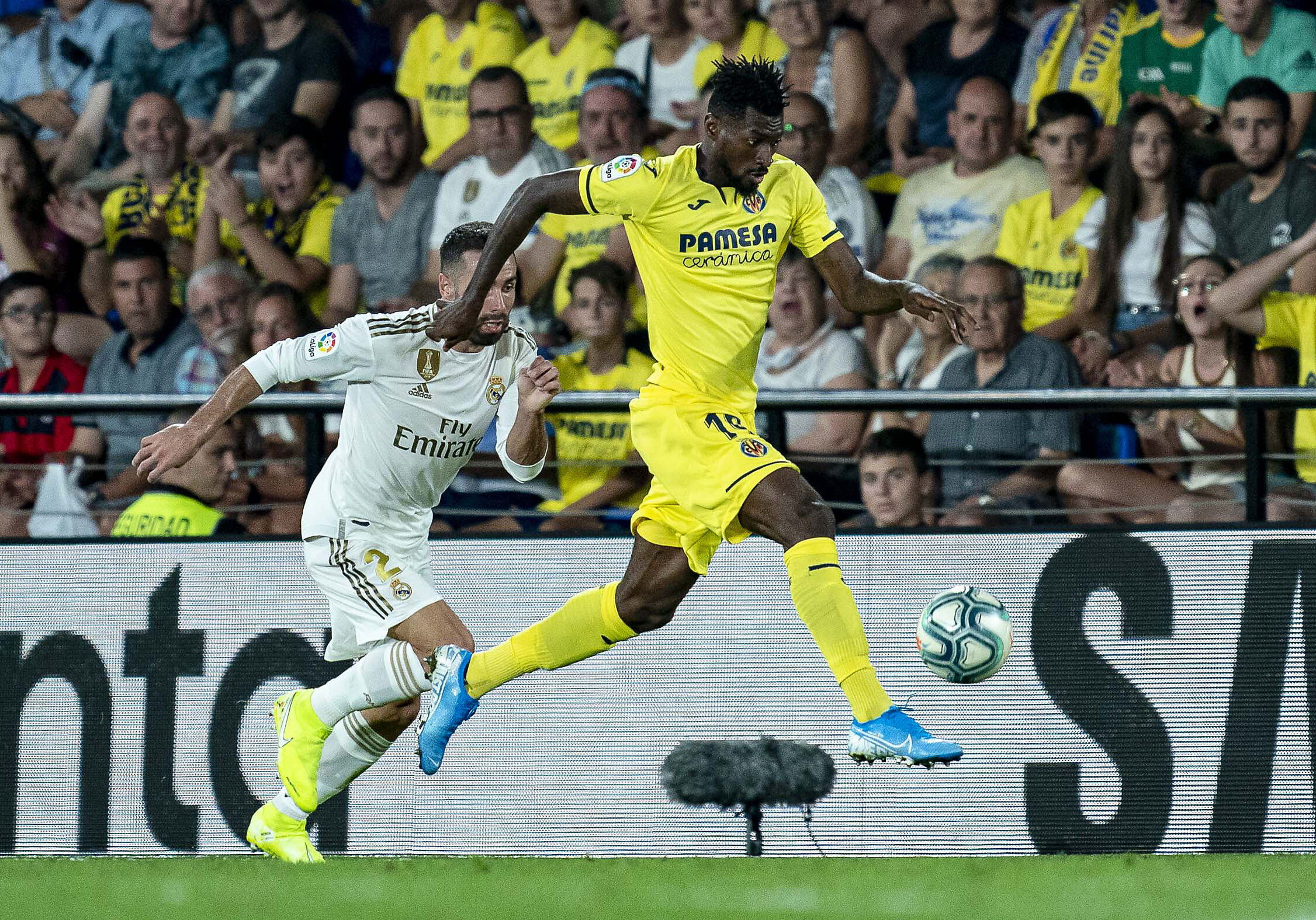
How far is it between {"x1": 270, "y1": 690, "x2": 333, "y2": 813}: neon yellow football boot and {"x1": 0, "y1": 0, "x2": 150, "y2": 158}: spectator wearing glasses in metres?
5.49

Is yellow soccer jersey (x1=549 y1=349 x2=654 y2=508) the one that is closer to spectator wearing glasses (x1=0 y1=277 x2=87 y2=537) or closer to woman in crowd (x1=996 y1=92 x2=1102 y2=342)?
woman in crowd (x1=996 y1=92 x2=1102 y2=342)

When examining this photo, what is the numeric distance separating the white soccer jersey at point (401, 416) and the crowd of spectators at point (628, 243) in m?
0.83

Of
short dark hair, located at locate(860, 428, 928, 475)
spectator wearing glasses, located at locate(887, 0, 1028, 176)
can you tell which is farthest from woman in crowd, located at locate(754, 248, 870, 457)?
spectator wearing glasses, located at locate(887, 0, 1028, 176)

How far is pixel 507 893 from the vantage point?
14.2 ft

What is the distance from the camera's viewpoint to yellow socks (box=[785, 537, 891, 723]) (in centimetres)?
523

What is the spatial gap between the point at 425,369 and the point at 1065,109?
3.74 meters

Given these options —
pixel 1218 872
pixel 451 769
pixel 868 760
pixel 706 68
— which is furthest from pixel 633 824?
pixel 706 68

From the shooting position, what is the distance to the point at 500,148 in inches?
351

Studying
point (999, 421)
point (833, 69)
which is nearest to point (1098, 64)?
point (833, 69)

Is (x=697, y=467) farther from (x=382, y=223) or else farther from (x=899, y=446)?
(x=382, y=223)

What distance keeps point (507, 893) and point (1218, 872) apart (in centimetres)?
180

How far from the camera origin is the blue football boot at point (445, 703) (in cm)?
575

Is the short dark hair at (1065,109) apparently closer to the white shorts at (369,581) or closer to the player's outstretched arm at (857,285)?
the player's outstretched arm at (857,285)

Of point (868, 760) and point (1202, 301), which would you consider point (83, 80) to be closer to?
point (1202, 301)
